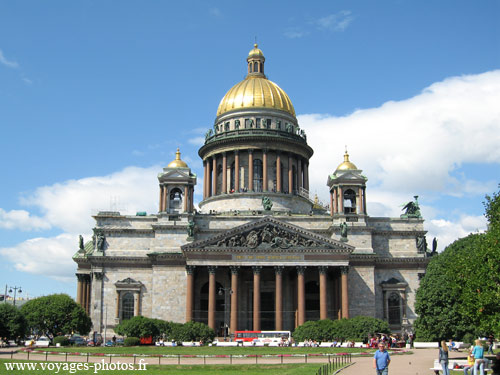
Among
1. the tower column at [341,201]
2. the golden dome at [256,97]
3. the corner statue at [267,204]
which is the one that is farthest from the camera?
the golden dome at [256,97]

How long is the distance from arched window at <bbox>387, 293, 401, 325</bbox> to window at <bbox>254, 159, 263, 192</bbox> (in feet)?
78.3

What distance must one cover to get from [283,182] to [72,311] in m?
36.7

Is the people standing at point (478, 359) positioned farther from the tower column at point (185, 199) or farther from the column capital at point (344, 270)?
the tower column at point (185, 199)

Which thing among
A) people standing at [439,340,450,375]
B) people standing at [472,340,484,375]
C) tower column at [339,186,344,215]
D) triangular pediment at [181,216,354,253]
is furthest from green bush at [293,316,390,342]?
people standing at [472,340,484,375]

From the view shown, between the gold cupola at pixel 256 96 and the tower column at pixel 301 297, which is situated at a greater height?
the gold cupola at pixel 256 96

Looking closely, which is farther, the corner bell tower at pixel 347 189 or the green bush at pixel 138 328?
the corner bell tower at pixel 347 189

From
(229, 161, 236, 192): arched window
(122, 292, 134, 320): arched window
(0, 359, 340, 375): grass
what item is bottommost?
(0, 359, 340, 375): grass

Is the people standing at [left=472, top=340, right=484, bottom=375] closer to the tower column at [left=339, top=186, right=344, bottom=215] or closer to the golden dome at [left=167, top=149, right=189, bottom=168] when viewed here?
the tower column at [left=339, top=186, right=344, bottom=215]

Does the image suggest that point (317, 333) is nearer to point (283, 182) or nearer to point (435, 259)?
point (435, 259)

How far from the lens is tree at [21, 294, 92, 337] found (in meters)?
64.8

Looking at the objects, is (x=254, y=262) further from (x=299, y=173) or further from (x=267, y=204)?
(x=299, y=173)

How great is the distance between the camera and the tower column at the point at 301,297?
231 feet

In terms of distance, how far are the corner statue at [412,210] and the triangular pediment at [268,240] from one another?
539 inches

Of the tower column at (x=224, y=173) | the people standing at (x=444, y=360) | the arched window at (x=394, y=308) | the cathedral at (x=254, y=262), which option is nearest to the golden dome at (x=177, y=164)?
the cathedral at (x=254, y=262)
